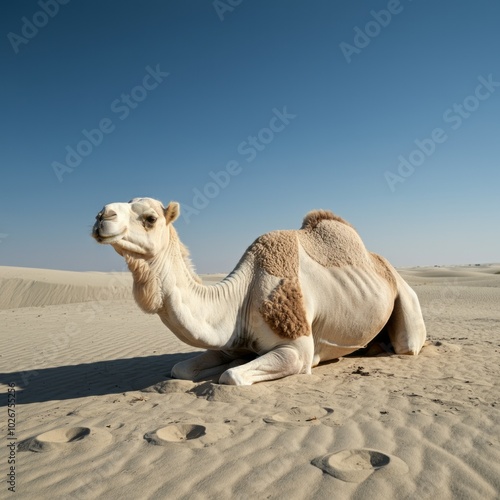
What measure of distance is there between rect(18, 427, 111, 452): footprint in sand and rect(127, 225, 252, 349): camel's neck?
50.9 inches

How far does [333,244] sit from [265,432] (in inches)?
125

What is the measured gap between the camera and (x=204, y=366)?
548cm

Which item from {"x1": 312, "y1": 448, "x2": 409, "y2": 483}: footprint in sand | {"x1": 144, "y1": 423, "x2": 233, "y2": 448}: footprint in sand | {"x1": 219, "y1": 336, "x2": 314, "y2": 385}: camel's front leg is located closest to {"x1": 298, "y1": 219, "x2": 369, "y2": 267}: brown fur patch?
{"x1": 219, "y1": 336, "x2": 314, "y2": 385}: camel's front leg

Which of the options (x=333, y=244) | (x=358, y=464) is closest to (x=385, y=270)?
(x=333, y=244)

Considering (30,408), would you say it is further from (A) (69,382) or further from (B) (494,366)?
(B) (494,366)

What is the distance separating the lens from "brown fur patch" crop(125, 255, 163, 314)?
4.57m

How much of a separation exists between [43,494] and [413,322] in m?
5.23

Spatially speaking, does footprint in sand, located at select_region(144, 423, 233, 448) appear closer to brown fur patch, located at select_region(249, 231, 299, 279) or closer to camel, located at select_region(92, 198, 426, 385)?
camel, located at select_region(92, 198, 426, 385)

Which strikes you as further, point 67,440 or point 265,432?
point 67,440

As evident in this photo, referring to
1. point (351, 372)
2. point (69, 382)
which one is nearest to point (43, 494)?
point (69, 382)

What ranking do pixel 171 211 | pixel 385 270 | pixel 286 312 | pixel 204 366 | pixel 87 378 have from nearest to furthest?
pixel 171 211 → pixel 286 312 → pixel 204 366 → pixel 87 378 → pixel 385 270

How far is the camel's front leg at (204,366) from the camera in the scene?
17.6ft

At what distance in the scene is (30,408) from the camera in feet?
15.3

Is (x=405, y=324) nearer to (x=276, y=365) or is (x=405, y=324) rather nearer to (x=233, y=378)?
(x=276, y=365)
